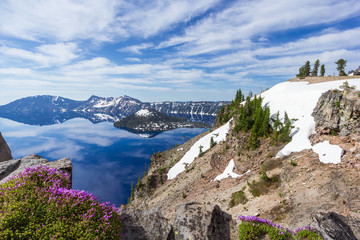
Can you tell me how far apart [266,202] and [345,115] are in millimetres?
21993

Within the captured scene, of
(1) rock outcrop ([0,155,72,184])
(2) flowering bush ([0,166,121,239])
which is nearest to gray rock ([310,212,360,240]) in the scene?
(2) flowering bush ([0,166,121,239])

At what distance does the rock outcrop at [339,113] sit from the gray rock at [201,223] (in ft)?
105

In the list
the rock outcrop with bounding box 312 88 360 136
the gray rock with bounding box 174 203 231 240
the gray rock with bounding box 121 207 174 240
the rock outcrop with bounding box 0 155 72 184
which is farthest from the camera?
the rock outcrop with bounding box 312 88 360 136

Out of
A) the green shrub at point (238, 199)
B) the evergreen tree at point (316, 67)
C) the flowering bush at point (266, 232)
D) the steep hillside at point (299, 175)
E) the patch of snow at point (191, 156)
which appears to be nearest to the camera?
the flowering bush at point (266, 232)

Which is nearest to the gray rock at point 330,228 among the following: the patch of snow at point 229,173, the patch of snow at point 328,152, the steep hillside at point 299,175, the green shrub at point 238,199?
the steep hillside at point 299,175

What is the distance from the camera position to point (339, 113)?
30.4 m

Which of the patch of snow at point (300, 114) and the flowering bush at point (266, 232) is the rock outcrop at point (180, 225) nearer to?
the flowering bush at point (266, 232)

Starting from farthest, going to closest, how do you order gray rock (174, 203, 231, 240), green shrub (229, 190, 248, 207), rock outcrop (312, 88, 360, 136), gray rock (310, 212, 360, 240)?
green shrub (229, 190, 248, 207)
rock outcrop (312, 88, 360, 136)
gray rock (310, 212, 360, 240)
gray rock (174, 203, 231, 240)

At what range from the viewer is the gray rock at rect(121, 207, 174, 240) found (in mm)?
7771

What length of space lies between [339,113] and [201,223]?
124 feet

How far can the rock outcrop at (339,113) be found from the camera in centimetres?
2730

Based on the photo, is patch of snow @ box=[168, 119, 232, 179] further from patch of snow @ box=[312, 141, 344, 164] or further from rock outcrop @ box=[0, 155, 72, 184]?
rock outcrop @ box=[0, 155, 72, 184]

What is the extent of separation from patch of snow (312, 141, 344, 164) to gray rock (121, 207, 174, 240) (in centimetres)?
2820

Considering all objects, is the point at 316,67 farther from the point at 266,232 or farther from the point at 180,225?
the point at 180,225
